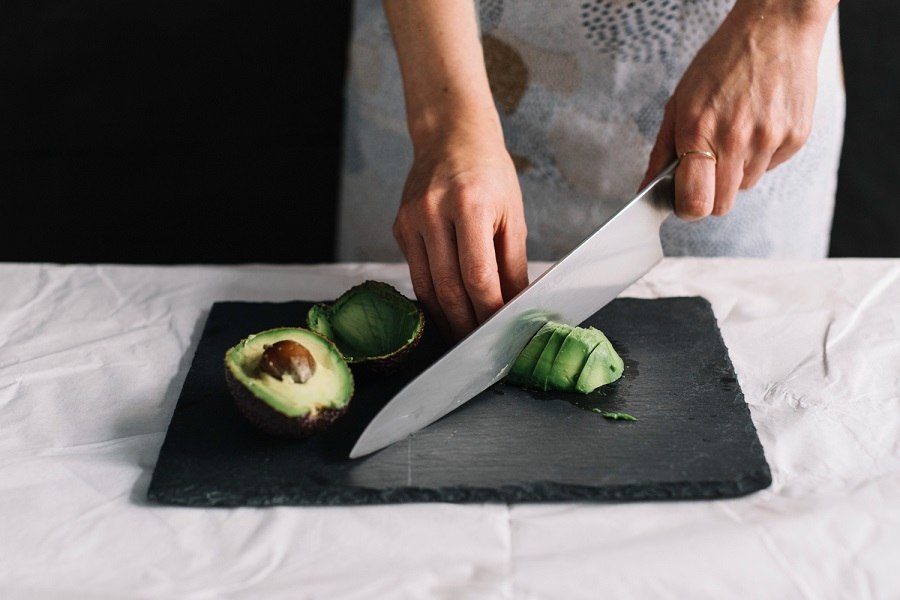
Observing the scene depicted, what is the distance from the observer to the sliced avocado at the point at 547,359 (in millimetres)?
1114

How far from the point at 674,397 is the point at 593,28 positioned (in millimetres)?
662

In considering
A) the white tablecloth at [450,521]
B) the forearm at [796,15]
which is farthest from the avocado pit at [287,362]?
the forearm at [796,15]

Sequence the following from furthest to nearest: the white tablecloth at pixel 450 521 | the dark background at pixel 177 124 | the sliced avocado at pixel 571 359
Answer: the dark background at pixel 177 124 < the sliced avocado at pixel 571 359 < the white tablecloth at pixel 450 521

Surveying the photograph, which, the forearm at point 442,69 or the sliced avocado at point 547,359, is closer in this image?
the sliced avocado at point 547,359

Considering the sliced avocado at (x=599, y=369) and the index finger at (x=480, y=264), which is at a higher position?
the index finger at (x=480, y=264)

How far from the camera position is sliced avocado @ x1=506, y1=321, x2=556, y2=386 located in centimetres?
113

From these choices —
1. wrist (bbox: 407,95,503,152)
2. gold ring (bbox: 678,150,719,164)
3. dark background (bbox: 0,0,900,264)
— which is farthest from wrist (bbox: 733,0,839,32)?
dark background (bbox: 0,0,900,264)

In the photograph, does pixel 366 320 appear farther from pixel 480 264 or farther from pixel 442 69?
pixel 442 69

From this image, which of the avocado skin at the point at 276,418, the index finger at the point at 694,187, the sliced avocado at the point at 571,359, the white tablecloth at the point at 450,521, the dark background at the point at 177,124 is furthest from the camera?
the dark background at the point at 177,124

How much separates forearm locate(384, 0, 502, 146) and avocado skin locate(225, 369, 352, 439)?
463 mm

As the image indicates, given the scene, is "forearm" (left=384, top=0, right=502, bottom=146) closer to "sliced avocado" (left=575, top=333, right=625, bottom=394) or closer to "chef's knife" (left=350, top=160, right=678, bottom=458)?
"chef's knife" (left=350, top=160, right=678, bottom=458)

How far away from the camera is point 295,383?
102 cm

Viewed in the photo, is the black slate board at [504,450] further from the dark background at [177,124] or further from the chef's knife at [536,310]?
the dark background at [177,124]

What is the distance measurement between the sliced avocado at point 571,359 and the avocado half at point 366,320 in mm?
186
